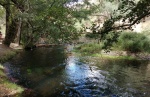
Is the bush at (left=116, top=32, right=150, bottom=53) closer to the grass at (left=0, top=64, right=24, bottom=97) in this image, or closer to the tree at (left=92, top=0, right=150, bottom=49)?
the grass at (left=0, top=64, right=24, bottom=97)

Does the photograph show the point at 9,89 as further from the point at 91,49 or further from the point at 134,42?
the point at 134,42

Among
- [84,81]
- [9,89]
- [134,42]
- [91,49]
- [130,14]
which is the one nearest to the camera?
[130,14]

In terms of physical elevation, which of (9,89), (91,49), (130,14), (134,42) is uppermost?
(130,14)

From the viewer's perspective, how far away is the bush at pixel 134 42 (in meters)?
34.7

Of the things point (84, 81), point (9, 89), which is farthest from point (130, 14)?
point (84, 81)

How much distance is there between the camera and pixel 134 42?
34938 millimetres

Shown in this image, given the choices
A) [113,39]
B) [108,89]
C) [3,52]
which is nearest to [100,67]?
[108,89]

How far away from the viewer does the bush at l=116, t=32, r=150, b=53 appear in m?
34.7

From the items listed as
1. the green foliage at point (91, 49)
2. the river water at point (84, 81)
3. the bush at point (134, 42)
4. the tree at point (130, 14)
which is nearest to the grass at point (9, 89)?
the river water at point (84, 81)

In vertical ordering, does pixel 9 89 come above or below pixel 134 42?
below

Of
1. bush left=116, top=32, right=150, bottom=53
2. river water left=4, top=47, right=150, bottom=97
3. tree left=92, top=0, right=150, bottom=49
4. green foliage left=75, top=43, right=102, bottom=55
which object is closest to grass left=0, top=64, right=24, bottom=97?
river water left=4, top=47, right=150, bottom=97

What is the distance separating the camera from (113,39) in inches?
460

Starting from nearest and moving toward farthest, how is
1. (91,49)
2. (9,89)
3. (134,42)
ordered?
(9,89), (134,42), (91,49)

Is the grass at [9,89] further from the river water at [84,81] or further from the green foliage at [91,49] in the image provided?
the green foliage at [91,49]
